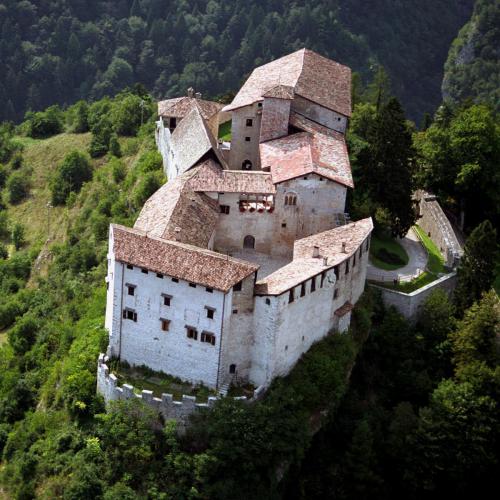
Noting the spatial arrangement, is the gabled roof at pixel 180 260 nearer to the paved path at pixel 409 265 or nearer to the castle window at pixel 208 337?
the castle window at pixel 208 337

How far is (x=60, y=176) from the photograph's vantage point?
358ft

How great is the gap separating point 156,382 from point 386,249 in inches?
988

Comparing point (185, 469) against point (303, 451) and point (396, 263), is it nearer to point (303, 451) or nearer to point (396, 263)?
point (303, 451)

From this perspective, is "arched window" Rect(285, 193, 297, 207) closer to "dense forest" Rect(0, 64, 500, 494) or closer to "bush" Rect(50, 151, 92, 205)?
"dense forest" Rect(0, 64, 500, 494)

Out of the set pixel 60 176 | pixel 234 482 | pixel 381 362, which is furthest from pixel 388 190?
pixel 60 176

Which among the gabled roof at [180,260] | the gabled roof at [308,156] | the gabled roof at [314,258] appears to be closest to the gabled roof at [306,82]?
the gabled roof at [308,156]

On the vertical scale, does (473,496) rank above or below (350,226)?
below

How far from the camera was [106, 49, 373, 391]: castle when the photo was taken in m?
60.8

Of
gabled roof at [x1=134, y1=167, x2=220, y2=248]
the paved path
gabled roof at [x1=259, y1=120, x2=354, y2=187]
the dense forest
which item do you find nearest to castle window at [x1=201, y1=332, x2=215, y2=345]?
the dense forest

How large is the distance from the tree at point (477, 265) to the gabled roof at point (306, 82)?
15.2 m

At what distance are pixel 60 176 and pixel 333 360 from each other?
52.9m

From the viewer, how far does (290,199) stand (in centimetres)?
7231

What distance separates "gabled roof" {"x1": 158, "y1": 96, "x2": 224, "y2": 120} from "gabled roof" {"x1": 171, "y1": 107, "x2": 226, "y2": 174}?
114 inches

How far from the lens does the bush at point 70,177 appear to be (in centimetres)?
10762
